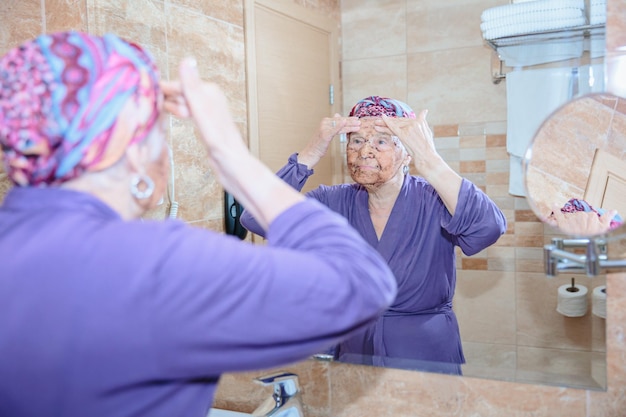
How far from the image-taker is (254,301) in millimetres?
530

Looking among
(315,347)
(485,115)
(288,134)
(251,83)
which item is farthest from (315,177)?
(315,347)

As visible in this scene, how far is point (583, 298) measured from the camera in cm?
106

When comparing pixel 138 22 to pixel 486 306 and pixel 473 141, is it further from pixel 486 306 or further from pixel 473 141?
pixel 486 306

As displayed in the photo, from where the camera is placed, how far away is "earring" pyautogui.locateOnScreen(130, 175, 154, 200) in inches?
24.1

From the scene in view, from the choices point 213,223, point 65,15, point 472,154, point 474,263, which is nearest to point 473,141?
point 472,154

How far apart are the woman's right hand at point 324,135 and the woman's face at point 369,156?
2cm

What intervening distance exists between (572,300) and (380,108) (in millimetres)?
515

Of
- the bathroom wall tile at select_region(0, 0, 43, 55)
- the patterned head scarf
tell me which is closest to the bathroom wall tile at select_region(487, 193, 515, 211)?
the patterned head scarf

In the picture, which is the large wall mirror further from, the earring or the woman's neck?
the earring

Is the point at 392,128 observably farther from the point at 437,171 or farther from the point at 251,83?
the point at 251,83

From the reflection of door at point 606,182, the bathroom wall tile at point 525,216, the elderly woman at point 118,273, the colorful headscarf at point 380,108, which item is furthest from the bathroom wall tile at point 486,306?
the elderly woman at point 118,273

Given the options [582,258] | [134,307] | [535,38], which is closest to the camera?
[134,307]

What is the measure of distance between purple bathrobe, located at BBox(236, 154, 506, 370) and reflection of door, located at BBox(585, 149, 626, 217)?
228mm

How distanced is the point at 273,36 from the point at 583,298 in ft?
2.69
